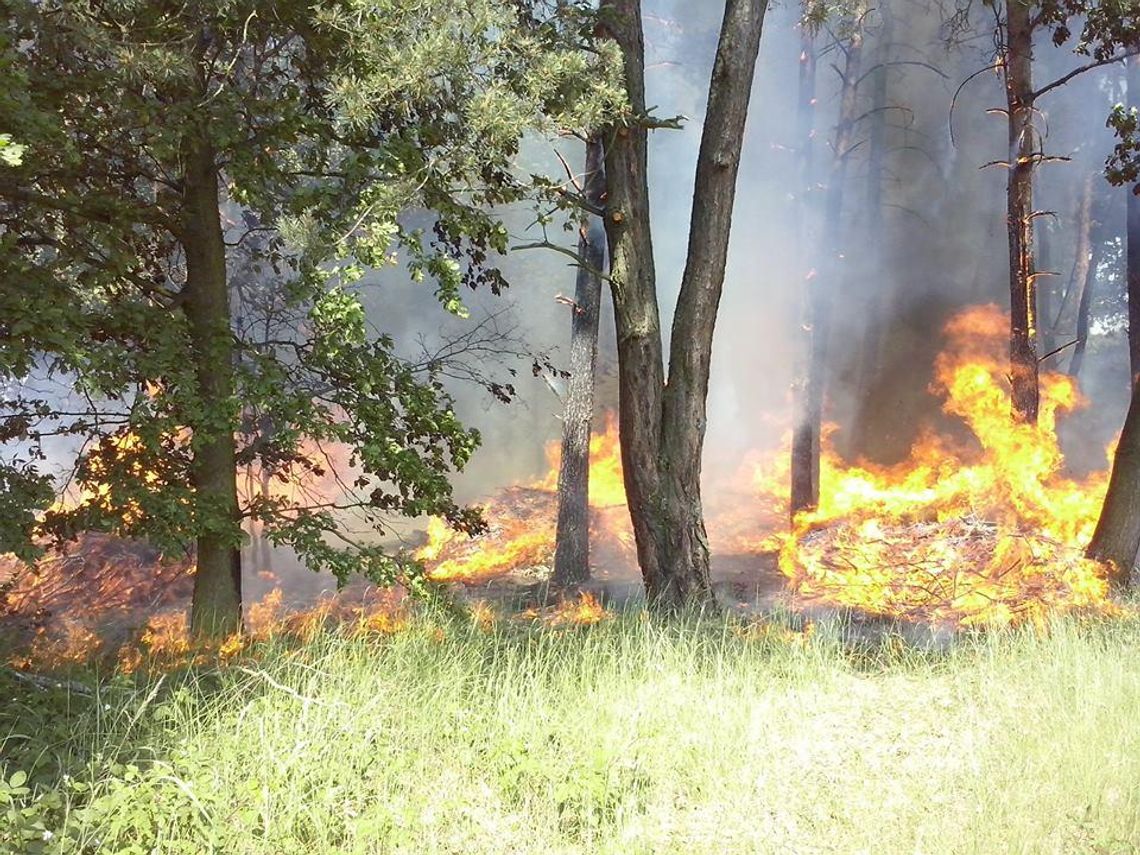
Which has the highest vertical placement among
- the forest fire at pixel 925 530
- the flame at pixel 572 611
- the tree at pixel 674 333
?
the tree at pixel 674 333

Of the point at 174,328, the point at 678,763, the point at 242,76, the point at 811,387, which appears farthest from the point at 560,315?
the point at 678,763

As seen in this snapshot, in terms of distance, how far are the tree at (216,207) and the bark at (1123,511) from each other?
6.90 m

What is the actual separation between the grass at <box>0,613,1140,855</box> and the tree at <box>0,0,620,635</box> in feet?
5.76

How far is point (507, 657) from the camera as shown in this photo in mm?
6539

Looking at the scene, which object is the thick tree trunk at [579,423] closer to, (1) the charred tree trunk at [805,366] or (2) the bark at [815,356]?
(2) the bark at [815,356]

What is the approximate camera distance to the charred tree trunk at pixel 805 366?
60.1ft

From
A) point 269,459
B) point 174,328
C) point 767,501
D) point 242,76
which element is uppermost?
point 242,76

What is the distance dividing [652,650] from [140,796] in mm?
3514

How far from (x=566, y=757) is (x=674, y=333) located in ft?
14.5

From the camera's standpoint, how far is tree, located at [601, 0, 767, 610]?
27.5ft

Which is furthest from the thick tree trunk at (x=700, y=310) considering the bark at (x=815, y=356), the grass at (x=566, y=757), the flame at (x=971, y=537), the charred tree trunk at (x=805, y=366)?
the charred tree trunk at (x=805, y=366)

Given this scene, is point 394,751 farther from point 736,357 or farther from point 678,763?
point 736,357

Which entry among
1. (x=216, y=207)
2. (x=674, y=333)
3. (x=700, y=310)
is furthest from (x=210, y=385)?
(x=700, y=310)

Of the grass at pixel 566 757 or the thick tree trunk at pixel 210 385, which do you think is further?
the thick tree trunk at pixel 210 385
